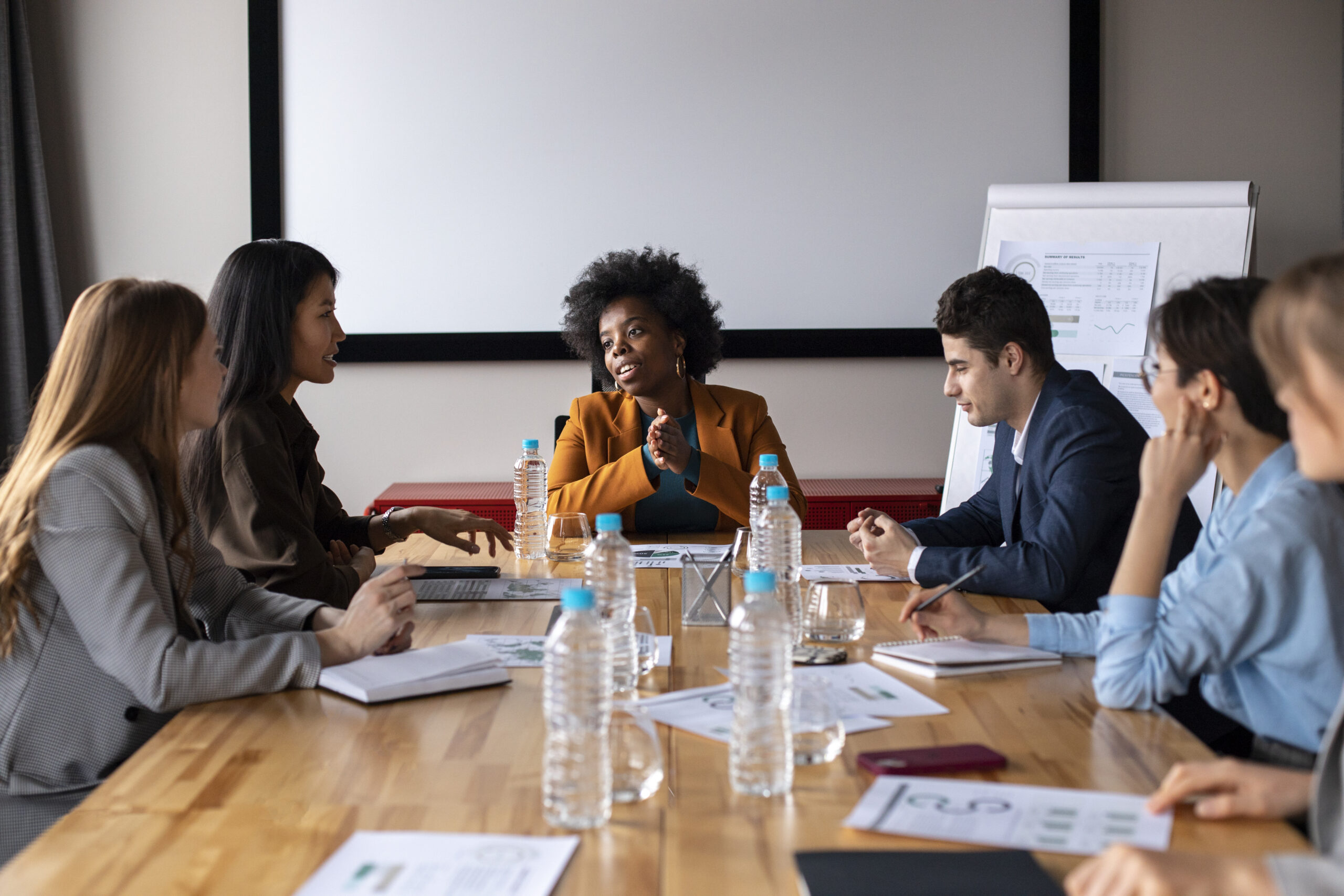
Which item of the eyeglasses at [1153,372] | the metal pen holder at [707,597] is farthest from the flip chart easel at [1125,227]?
the metal pen holder at [707,597]

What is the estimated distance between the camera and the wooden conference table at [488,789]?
98cm

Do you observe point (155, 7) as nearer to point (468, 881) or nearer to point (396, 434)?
point (396, 434)

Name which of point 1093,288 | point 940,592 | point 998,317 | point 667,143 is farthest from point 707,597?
point 667,143

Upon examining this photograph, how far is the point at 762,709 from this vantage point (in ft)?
3.78

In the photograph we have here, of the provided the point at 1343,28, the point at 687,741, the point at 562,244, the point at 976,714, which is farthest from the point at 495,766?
the point at 1343,28

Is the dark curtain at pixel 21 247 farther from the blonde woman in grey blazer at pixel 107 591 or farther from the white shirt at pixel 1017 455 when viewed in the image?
the white shirt at pixel 1017 455

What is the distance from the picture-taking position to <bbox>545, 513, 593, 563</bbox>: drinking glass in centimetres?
222

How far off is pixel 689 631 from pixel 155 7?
11.9ft

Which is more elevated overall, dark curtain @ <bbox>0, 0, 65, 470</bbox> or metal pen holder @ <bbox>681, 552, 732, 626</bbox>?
dark curtain @ <bbox>0, 0, 65, 470</bbox>

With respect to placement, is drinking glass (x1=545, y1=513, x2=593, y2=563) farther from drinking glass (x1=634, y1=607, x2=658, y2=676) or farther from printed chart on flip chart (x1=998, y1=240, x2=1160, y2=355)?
printed chart on flip chart (x1=998, y1=240, x2=1160, y2=355)

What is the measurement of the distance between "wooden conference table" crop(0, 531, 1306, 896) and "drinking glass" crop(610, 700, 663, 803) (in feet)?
0.07

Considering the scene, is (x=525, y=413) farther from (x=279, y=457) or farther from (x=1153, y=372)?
(x=1153, y=372)

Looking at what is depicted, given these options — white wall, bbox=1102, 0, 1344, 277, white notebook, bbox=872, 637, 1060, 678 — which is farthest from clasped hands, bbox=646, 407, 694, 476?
white wall, bbox=1102, 0, 1344, 277

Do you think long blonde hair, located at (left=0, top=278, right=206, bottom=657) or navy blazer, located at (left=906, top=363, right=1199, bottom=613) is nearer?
long blonde hair, located at (left=0, top=278, right=206, bottom=657)
